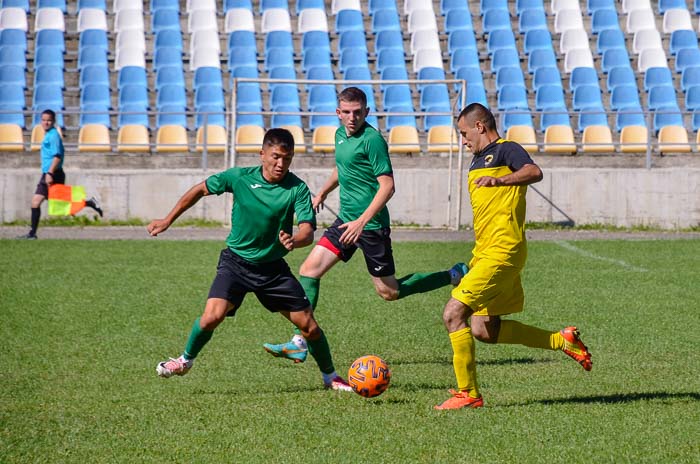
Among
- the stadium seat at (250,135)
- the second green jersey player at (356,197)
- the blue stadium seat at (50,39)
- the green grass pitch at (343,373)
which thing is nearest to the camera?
the green grass pitch at (343,373)

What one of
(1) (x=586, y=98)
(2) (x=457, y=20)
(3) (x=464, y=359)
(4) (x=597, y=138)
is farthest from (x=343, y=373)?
(2) (x=457, y=20)

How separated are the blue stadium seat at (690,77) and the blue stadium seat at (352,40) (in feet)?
22.6

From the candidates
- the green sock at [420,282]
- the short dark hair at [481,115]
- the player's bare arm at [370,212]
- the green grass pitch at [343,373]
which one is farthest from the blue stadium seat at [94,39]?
the short dark hair at [481,115]

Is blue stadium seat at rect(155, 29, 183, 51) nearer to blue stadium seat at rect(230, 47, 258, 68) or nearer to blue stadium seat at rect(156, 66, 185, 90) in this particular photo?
blue stadium seat at rect(230, 47, 258, 68)

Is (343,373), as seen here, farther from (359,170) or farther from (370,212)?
(359,170)

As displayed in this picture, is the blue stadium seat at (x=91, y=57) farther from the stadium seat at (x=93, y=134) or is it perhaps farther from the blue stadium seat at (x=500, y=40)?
the blue stadium seat at (x=500, y=40)

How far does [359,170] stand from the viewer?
8195mm

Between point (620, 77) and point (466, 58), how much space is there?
3.49m

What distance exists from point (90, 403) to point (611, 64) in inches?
790

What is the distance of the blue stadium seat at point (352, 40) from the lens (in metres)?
24.5

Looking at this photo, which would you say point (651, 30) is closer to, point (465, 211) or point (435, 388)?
point (465, 211)

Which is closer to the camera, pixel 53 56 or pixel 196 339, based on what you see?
pixel 196 339

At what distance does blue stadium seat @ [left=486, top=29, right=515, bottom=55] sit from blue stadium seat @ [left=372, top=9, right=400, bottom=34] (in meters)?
2.18

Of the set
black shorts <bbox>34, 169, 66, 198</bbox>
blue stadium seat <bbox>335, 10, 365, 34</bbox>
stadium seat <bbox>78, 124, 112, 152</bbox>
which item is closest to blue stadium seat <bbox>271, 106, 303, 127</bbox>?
stadium seat <bbox>78, 124, 112, 152</bbox>
